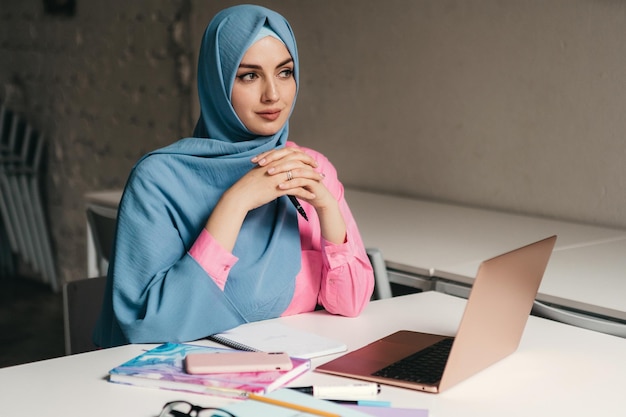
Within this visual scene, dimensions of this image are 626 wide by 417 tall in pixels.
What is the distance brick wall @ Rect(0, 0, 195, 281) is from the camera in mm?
4195

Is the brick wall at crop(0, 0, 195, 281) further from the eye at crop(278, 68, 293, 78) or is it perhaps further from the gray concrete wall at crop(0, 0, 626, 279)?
the eye at crop(278, 68, 293, 78)

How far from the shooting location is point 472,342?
1.29 meters

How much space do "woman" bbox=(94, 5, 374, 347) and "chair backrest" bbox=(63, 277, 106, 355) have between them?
0.59 ft

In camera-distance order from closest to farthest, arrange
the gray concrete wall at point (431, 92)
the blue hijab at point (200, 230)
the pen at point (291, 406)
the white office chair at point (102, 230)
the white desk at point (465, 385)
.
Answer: the pen at point (291, 406) < the white desk at point (465, 385) < the blue hijab at point (200, 230) < the white office chair at point (102, 230) < the gray concrete wall at point (431, 92)

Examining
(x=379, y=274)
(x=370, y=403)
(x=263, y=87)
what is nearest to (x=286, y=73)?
(x=263, y=87)

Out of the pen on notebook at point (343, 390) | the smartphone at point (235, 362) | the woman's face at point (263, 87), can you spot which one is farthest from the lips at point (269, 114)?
the pen on notebook at point (343, 390)

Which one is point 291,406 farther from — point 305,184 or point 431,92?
point 431,92

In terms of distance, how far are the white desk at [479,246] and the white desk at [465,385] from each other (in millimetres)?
328

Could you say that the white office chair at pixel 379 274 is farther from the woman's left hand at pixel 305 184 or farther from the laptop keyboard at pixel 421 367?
the laptop keyboard at pixel 421 367

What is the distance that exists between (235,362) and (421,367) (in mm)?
292

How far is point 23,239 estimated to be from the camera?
16.4ft

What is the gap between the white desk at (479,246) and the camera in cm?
193

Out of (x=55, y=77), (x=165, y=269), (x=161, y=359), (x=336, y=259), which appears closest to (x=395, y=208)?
(x=336, y=259)

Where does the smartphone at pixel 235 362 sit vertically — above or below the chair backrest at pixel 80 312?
below
